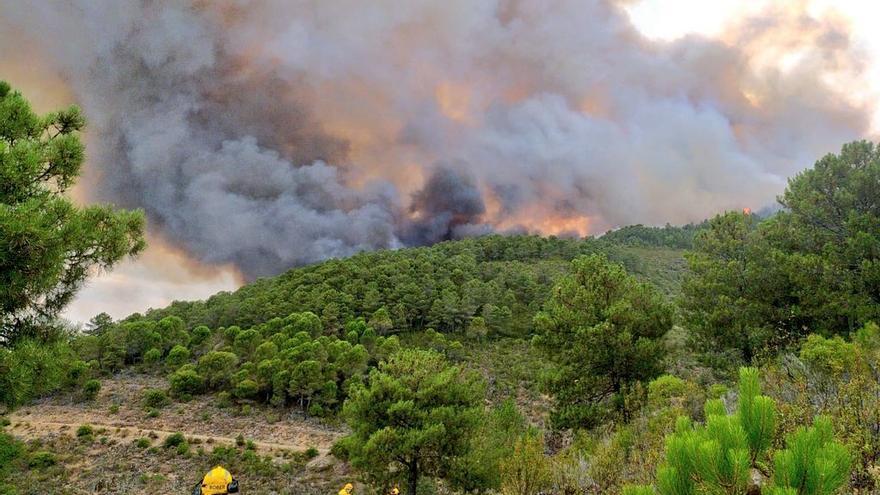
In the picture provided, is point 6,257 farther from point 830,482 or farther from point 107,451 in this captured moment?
point 107,451

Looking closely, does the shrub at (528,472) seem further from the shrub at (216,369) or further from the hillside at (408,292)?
the hillside at (408,292)

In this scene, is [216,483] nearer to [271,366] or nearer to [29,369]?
[29,369]

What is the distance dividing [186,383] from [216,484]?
46.4 m

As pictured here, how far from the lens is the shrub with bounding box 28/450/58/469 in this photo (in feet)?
90.3

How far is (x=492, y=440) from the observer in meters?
18.4

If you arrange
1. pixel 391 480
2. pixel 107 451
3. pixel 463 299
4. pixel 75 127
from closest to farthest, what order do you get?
1. pixel 75 127
2. pixel 391 480
3. pixel 107 451
4. pixel 463 299

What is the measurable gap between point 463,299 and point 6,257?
57.5m

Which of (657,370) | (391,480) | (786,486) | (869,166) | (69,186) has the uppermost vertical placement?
(869,166)

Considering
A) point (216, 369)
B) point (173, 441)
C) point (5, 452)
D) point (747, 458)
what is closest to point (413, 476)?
point (5, 452)

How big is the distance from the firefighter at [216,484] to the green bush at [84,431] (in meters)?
38.1

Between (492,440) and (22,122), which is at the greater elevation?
(22,122)

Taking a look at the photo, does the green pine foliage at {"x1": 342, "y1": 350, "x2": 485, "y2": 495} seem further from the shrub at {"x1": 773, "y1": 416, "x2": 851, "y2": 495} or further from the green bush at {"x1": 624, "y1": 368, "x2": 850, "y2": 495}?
the shrub at {"x1": 773, "y1": 416, "x2": 851, "y2": 495}

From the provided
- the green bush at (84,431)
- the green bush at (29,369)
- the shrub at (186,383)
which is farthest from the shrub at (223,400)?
the green bush at (29,369)

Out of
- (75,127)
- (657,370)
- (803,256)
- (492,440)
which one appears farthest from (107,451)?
(803,256)
